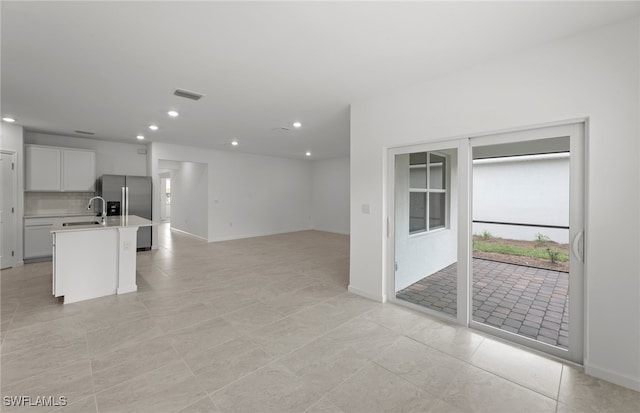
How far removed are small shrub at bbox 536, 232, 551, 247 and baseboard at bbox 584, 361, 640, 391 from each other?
3.31 ft

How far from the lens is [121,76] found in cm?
301

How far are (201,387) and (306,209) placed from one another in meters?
8.82

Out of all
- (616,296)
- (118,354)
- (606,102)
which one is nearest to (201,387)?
(118,354)

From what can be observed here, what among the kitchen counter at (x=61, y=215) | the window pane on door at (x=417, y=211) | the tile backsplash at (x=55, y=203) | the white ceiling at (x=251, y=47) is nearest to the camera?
the white ceiling at (x=251, y=47)

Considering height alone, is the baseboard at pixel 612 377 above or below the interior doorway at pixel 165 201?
below

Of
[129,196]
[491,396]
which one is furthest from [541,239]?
[129,196]

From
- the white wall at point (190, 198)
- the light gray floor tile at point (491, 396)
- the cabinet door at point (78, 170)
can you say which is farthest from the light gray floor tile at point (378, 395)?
the cabinet door at point (78, 170)

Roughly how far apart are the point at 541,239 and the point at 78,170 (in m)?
8.45

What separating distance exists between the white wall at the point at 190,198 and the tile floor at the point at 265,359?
4.50 metres

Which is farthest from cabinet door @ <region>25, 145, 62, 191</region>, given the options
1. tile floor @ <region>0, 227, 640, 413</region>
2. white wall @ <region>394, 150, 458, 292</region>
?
white wall @ <region>394, 150, 458, 292</region>

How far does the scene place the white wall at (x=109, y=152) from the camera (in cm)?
597

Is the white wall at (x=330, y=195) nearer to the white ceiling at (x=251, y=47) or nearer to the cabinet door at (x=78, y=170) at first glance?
the white ceiling at (x=251, y=47)

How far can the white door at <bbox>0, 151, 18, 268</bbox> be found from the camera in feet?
16.2

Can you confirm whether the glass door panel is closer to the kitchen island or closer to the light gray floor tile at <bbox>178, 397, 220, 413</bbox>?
the light gray floor tile at <bbox>178, 397, 220, 413</bbox>
